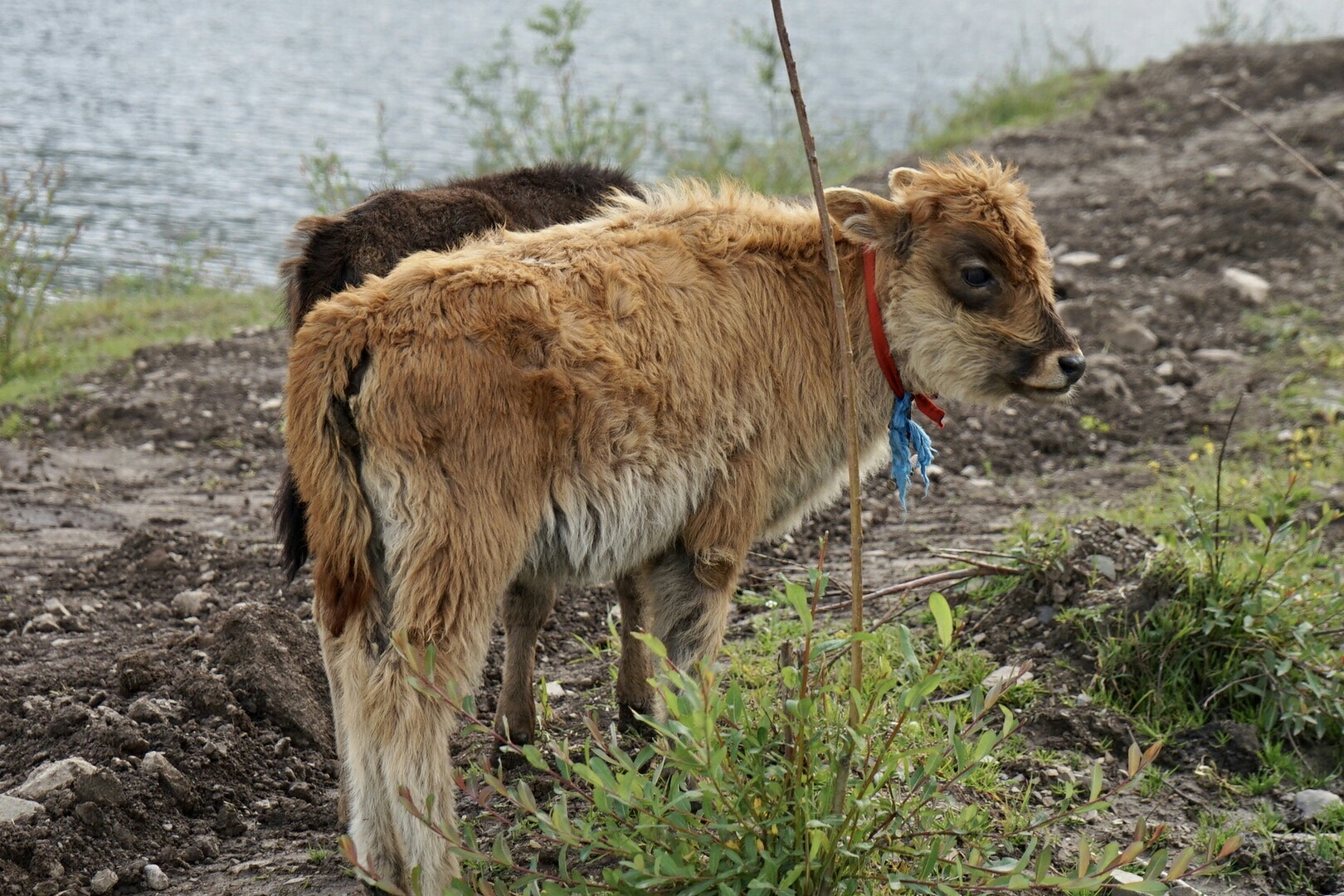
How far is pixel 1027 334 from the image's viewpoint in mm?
4531

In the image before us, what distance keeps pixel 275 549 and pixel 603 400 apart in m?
2.99

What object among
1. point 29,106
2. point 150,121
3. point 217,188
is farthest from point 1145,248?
point 29,106

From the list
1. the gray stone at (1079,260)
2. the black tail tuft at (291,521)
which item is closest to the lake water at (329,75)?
the gray stone at (1079,260)

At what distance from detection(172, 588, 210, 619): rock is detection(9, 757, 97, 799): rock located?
142 centimetres

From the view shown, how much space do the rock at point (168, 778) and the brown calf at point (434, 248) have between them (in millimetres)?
746

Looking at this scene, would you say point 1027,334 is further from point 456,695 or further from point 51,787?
point 51,787

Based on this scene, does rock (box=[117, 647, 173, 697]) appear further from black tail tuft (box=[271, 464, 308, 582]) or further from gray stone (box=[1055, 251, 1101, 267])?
gray stone (box=[1055, 251, 1101, 267])

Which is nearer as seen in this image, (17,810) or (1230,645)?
(17,810)

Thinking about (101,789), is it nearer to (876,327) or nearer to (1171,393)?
(876,327)

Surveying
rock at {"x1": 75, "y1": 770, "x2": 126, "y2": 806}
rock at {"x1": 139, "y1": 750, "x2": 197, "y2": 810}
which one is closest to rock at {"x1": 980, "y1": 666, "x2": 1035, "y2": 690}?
rock at {"x1": 139, "y1": 750, "x2": 197, "y2": 810}

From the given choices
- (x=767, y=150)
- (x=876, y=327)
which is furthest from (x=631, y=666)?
(x=767, y=150)

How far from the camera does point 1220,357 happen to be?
8.56 meters

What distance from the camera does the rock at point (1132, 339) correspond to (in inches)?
340

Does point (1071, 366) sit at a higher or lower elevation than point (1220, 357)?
higher
